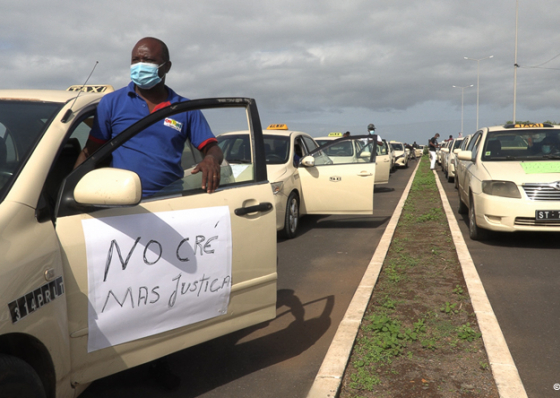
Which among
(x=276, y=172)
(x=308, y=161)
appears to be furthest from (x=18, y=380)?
(x=308, y=161)

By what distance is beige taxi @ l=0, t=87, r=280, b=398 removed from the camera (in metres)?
2.23

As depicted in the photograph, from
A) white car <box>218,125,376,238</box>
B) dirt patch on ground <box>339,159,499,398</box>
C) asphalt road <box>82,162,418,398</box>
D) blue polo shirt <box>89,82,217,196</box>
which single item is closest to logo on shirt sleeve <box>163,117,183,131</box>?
blue polo shirt <box>89,82,217,196</box>

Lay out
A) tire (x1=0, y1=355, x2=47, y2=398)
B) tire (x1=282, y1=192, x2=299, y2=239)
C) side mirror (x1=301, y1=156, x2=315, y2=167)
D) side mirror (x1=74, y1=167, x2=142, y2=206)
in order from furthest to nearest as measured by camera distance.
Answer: side mirror (x1=301, y1=156, x2=315, y2=167), tire (x1=282, y1=192, x2=299, y2=239), side mirror (x1=74, y1=167, x2=142, y2=206), tire (x1=0, y1=355, x2=47, y2=398)

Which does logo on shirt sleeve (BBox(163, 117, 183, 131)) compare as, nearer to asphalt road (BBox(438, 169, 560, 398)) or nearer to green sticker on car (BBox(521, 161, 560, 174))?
asphalt road (BBox(438, 169, 560, 398))

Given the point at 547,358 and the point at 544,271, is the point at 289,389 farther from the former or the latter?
the point at 544,271

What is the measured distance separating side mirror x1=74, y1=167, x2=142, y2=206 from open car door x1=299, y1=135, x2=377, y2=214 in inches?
264

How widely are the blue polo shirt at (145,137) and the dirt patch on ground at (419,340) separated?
1.67 metres

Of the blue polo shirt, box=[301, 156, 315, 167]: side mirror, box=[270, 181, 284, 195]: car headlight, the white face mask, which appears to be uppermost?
the white face mask

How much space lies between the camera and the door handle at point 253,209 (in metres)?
3.17

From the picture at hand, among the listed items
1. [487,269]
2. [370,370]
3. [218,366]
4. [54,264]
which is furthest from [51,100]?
[487,269]

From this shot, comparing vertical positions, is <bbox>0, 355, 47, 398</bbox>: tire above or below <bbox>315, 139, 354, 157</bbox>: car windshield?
below

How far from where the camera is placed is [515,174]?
7453 mm

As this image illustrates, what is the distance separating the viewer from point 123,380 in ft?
11.5

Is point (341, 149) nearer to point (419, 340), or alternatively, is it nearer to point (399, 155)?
point (419, 340)
